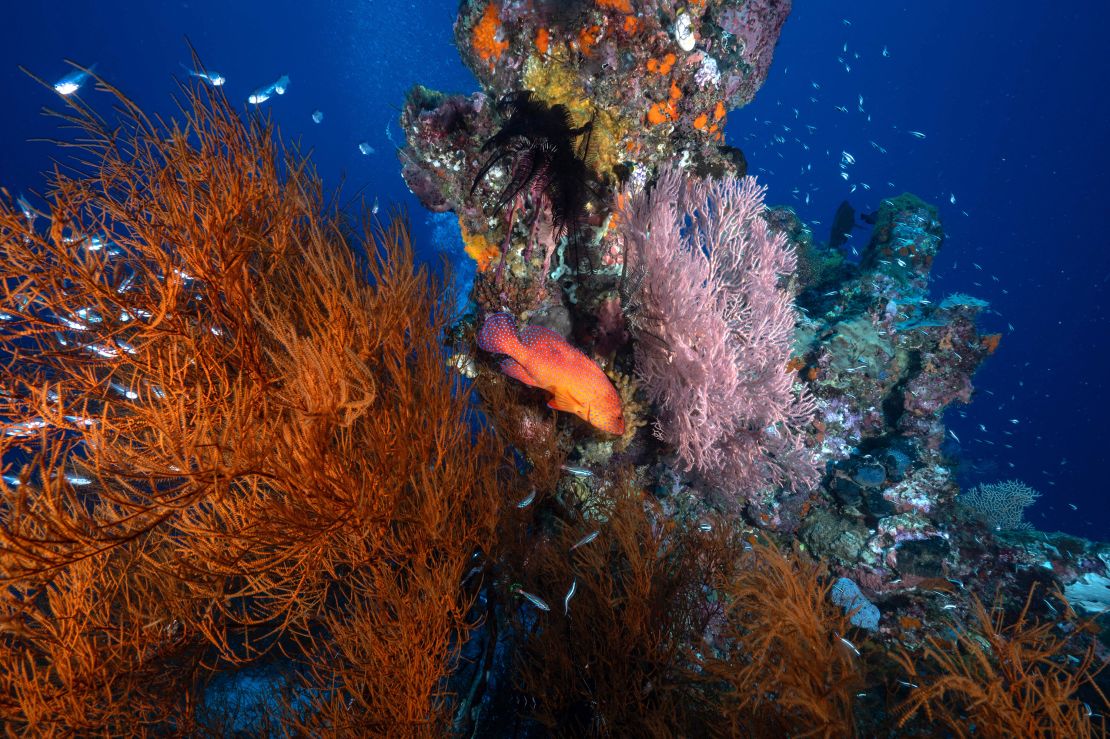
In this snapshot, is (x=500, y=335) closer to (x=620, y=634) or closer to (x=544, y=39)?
(x=620, y=634)

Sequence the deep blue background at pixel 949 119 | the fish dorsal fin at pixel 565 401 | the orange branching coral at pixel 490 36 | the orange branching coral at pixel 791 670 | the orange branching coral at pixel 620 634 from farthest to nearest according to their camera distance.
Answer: the deep blue background at pixel 949 119 → the orange branching coral at pixel 490 36 → the fish dorsal fin at pixel 565 401 → the orange branching coral at pixel 620 634 → the orange branching coral at pixel 791 670

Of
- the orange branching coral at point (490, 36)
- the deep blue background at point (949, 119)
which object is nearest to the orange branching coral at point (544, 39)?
the orange branching coral at point (490, 36)

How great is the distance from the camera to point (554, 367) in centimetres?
335

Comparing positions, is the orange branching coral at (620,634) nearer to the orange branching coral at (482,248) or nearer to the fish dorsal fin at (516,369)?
the fish dorsal fin at (516,369)

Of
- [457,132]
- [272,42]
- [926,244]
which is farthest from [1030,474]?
[272,42]

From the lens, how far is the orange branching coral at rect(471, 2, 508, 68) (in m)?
4.38

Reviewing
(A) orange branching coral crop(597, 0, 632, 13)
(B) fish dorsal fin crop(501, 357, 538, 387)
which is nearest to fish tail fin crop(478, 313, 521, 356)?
(B) fish dorsal fin crop(501, 357, 538, 387)

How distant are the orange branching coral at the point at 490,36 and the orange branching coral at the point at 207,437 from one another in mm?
2348

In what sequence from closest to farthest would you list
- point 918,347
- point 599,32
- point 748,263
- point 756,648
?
point 756,648, point 599,32, point 748,263, point 918,347

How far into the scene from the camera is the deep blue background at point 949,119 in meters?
40.2

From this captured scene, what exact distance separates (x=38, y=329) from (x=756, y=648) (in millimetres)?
4805

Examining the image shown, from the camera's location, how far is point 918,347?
674 centimetres

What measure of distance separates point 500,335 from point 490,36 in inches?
128

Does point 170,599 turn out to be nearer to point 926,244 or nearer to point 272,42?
point 926,244
